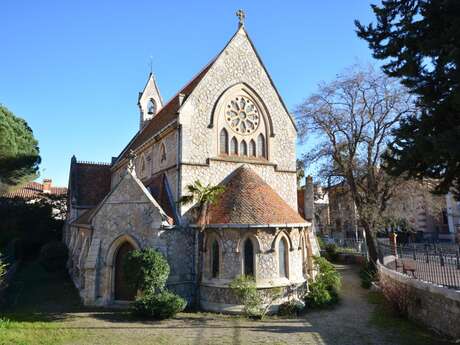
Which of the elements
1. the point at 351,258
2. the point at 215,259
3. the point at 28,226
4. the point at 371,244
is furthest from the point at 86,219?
the point at 351,258

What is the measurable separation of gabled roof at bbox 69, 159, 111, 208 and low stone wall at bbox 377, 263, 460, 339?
22.4 metres

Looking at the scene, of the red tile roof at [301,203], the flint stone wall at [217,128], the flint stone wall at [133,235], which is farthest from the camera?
the red tile roof at [301,203]

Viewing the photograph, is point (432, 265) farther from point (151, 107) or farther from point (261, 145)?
point (151, 107)

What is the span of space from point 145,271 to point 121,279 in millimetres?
2699

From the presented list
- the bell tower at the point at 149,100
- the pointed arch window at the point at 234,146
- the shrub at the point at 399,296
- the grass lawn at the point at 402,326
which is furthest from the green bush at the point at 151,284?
the bell tower at the point at 149,100

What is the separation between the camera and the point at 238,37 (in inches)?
777

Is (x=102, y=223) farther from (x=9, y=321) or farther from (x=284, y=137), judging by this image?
(x=284, y=137)

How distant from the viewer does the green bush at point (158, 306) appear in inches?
535

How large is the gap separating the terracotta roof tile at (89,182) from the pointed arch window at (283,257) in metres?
17.2

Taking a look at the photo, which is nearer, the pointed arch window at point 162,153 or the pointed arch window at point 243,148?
the pointed arch window at point 243,148

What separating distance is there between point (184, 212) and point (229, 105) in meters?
6.54

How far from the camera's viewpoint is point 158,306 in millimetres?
13609

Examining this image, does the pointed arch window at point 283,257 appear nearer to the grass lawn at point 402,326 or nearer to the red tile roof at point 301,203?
the grass lawn at point 402,326

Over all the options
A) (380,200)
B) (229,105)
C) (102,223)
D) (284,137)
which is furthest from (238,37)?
(380,200)
